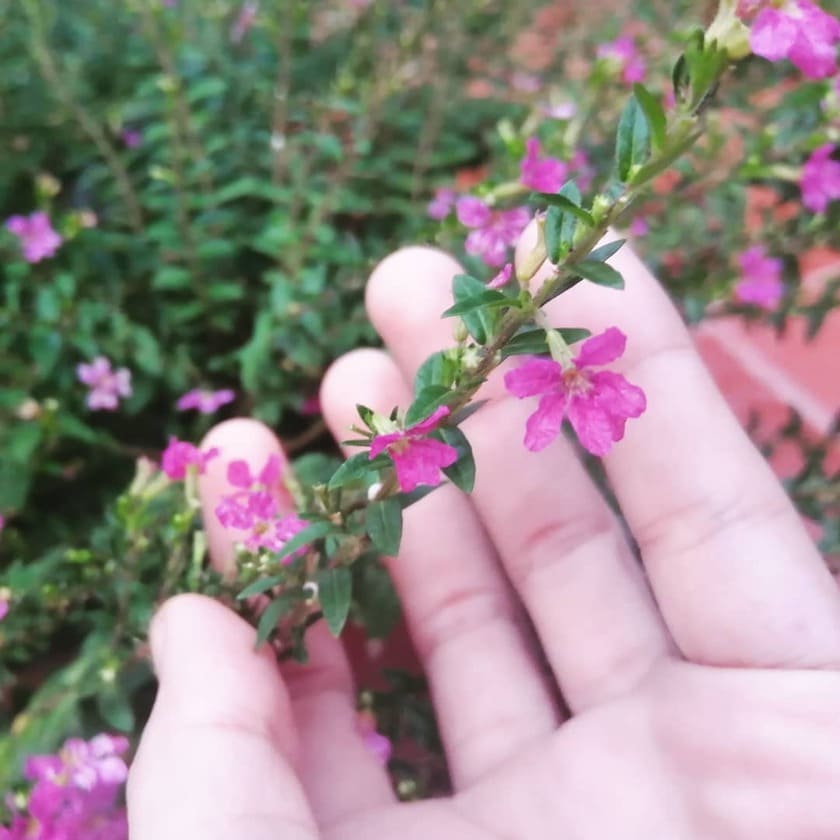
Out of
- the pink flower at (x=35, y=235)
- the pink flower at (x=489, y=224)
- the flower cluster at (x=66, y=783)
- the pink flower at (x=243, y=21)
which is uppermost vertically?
the pink flower at (x=243, y=21)

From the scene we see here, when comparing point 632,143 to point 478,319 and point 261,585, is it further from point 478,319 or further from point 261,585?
point 261,585

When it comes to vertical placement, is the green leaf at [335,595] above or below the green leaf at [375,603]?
below

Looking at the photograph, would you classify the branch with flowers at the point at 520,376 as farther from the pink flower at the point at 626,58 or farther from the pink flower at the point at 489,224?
the pink flower at the point at 626,58

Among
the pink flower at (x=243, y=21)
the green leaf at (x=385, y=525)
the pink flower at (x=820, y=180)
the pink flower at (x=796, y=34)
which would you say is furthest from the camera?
the pink flower at (x=243, y=21)

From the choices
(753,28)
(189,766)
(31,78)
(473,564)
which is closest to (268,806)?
(189,766)

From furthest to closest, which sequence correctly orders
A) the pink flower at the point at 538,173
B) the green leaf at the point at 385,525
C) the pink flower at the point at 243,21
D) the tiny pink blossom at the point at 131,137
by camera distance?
the pink flower at the point at 243,21 < the tiny pink blossom at the point at 131,137 < the pink flower at the point at 538,173 < the green leaf at the point at 385,525

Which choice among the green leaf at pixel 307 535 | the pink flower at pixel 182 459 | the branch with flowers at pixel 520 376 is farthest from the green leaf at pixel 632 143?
the pink flower at pixel 182 459

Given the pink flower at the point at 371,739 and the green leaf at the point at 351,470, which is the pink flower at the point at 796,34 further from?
the pink flower at the point at 371,739

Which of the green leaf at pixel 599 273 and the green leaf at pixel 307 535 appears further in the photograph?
the green leaf at pixel 307 535
